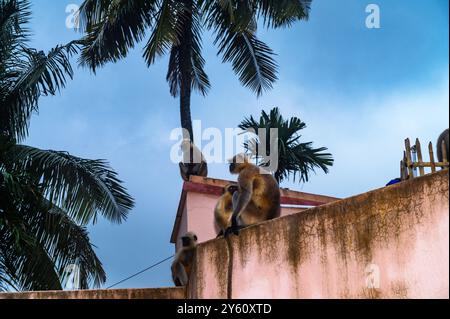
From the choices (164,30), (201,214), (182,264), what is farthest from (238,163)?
(164,30)

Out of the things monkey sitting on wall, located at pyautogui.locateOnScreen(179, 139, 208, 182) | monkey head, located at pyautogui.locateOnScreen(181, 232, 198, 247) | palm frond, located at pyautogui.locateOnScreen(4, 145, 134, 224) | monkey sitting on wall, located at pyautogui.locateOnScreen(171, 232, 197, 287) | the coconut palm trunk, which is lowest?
monkey sitting on wall, located at pyautogui.locateOnScreen(171, 232, 197, 287)

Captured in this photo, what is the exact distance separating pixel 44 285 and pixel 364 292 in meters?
7.44

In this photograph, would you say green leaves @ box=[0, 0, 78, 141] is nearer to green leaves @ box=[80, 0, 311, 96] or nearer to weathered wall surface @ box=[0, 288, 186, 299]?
green leaves @ box=[80, 0, 311, 96]

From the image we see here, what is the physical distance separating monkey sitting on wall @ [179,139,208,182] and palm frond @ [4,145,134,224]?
3935mm

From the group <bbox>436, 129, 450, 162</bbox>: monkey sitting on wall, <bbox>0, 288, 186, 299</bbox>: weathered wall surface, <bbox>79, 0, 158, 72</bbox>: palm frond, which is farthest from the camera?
<bbox>79, 0, 158, 72</bbox>: palm frond

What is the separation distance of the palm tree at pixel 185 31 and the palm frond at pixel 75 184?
7.77 ft

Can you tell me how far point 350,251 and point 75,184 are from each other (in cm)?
727

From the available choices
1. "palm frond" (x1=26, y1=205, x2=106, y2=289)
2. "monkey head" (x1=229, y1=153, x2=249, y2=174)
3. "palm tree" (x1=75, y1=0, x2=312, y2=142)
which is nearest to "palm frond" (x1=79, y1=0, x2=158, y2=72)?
"palm tree" (x1=75, y1=0, x2=312, y2=142)

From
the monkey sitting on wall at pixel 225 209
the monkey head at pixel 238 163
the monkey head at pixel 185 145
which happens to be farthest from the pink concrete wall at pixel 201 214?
the monkey head at pixel 185 145

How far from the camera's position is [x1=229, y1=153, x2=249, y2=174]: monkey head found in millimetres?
9305

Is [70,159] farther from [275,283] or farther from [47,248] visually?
[275,283]

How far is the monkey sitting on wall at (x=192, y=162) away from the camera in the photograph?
55.2ft

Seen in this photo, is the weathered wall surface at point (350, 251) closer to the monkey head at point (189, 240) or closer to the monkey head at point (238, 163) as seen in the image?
the monkey head at point (238, 163)

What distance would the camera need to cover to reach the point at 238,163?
9375 mm
